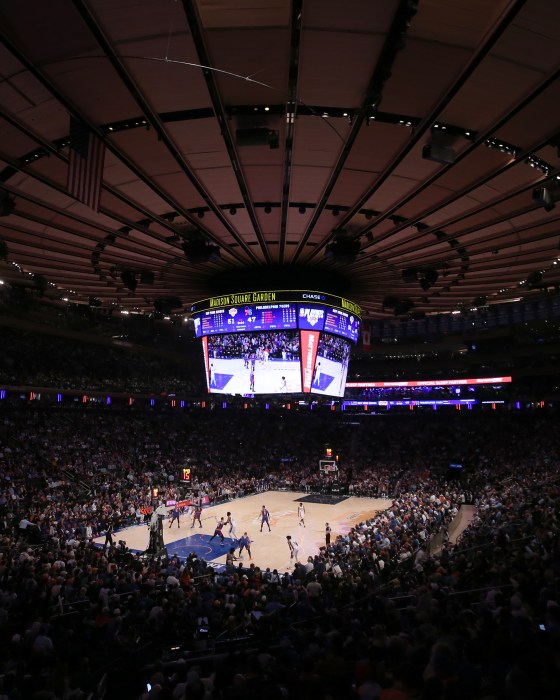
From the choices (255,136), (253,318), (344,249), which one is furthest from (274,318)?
(255,136)

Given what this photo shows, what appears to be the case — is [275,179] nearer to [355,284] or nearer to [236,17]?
[236,17]

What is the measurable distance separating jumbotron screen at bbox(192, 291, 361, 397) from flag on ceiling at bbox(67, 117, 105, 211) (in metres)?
8.15

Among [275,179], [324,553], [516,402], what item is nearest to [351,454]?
[516,402]

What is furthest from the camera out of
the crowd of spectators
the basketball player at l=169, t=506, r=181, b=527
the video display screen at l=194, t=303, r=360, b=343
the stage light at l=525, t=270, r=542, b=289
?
the basketball player at l=169, t=506, r=181, b=527

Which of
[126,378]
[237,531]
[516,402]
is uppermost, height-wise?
[126,378]

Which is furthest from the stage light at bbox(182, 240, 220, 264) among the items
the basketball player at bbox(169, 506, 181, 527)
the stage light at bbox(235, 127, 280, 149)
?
the basketball player at bbox(169, 506, 181, 527)

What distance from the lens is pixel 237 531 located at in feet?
80.9

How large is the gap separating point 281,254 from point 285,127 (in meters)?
7.46

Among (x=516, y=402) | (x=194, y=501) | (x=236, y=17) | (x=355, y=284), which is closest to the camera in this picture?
(x=236, y=17)

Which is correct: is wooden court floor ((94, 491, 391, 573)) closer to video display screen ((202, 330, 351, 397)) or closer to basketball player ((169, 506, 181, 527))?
basketball player ((169, 506, 181, 527))

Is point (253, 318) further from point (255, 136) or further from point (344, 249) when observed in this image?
point (255, 136)

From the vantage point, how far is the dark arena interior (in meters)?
5.26

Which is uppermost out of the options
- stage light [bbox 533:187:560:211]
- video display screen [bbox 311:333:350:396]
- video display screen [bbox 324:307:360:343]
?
stage light [bbox 533:187:560:211]

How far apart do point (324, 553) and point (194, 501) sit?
15.3m
